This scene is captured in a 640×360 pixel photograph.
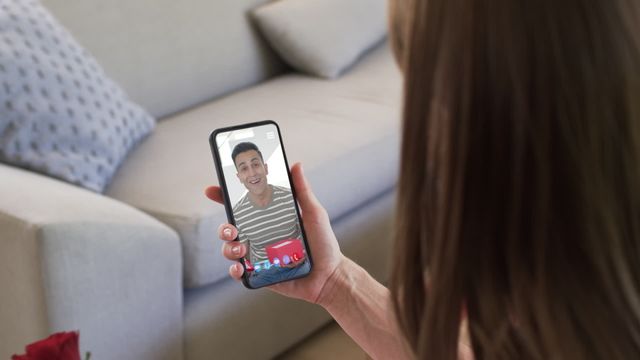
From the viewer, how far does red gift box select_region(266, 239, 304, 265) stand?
110 cm

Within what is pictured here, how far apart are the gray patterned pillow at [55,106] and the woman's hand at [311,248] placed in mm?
629

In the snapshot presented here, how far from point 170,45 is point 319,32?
1.46 feet

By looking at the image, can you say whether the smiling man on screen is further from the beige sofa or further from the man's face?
the beige sofa

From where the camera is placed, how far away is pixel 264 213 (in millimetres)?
1132

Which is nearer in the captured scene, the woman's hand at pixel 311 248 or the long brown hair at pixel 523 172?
the long brown hair at pixel 523 172

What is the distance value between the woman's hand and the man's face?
0.12ft

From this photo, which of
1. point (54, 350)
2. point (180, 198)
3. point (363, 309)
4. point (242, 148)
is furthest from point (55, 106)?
point (54, 350)

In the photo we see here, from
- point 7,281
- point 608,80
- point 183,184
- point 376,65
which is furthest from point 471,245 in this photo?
point 376,65

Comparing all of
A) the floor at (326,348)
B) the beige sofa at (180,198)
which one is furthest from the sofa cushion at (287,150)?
the floor at (326,348)

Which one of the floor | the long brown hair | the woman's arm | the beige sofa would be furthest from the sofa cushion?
the long brown hair

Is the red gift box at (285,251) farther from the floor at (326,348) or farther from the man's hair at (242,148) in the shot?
the floor at (326,348)

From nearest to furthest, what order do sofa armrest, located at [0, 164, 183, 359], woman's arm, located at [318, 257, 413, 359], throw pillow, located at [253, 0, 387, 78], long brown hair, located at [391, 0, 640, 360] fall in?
long brown hair, located at [391, 0, 640, 360] < woman's arm, located at [318, 257, 413, 359] < sofa armrest, located at [0, 164, 183, 359] < throw pillow, located at [253, 0, 387, 78]

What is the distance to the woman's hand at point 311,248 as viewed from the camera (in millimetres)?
1080

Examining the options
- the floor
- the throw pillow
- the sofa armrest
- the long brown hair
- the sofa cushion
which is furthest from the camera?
the throw pillow
